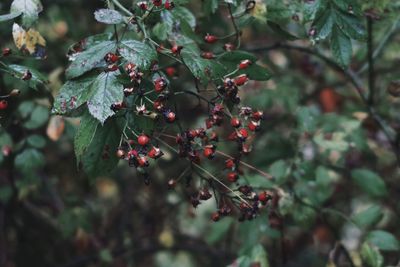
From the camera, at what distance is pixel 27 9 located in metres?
1.34

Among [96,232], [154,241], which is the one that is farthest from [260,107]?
[96,232]

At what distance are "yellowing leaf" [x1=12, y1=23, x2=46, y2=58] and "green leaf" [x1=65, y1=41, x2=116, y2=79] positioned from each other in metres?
0.23

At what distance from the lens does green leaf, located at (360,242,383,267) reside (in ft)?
6.04

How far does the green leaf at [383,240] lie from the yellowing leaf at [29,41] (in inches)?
49.3

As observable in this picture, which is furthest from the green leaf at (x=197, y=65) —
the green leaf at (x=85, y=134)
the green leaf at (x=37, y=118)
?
the green leaf at (x=37, y=118)

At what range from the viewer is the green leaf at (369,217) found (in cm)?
203

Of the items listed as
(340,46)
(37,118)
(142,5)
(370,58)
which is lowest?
(37,118)

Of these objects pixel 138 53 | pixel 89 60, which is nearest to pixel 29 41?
pixel 89 60

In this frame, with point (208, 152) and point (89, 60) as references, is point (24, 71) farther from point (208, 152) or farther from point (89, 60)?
point (208, 152)

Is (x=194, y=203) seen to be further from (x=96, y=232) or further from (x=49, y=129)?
(x=96, y=232)

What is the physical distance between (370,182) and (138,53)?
131 cm

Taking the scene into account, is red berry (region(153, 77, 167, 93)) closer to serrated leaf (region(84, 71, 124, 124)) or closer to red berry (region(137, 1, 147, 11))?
serrated leaf (region(84, 71, 124, 124))

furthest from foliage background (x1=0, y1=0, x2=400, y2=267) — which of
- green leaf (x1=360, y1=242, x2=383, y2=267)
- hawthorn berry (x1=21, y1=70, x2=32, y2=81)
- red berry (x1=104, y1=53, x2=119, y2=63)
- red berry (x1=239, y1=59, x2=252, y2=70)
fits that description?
red berry (x1=104, y1=53, x2=119, y2=63)

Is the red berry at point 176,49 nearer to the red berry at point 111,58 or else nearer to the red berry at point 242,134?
the red berry at point 111,58
